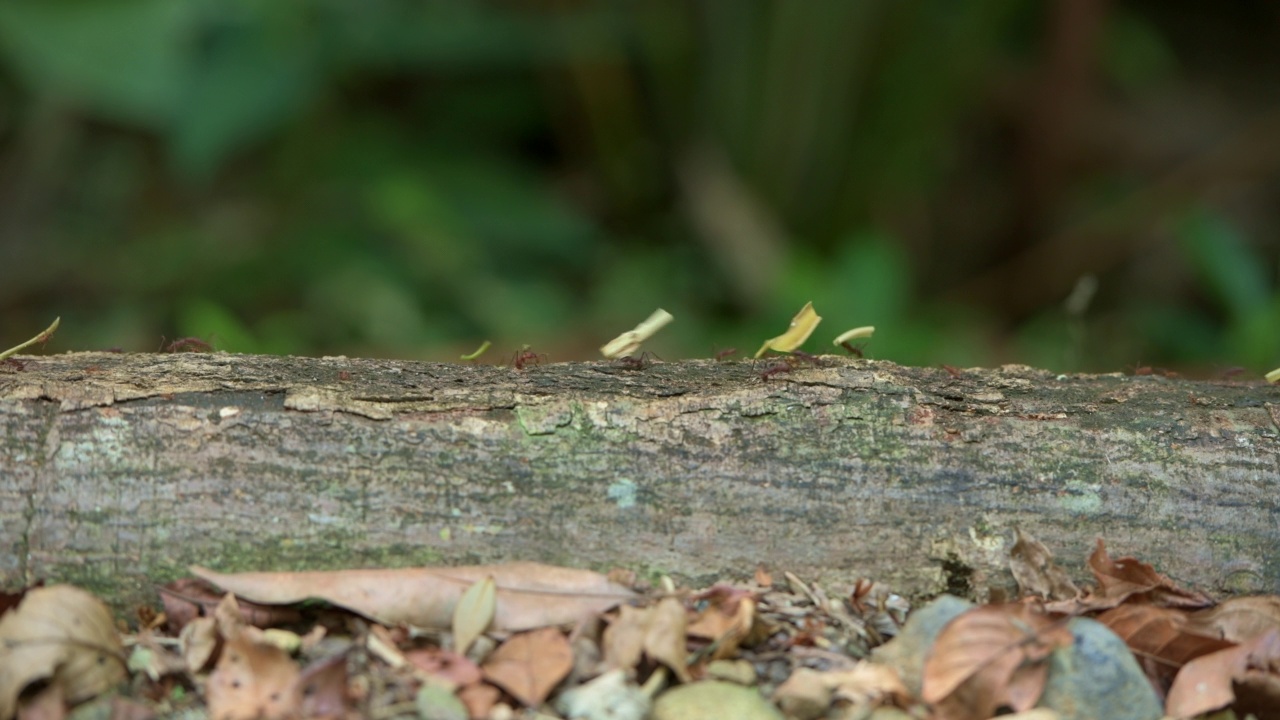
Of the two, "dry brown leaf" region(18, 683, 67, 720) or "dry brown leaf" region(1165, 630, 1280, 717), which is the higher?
"dry brown leaf" region(18, 683, 67, 720)

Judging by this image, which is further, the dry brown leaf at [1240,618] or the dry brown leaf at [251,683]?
the dry brown leaf at [1240,618]

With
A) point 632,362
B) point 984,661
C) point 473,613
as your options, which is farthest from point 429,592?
point 984,661

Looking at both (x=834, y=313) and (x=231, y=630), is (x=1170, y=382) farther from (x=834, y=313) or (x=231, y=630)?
(x=834, y=313)

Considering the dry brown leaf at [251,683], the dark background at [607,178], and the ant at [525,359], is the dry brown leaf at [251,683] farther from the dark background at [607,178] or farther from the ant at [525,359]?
the dark background at [607,178]

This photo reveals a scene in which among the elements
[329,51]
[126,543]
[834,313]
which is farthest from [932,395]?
[329,51]

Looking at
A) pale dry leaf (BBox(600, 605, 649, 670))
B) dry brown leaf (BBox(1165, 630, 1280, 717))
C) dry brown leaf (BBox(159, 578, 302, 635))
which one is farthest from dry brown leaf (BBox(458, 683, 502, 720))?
dry brown leaf (BBox(1165, 630, 1280, 717))

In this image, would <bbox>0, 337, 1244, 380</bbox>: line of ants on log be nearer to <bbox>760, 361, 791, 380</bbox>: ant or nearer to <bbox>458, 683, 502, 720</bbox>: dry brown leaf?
<bbox>760, 361, 791, 380</bbox>: ant

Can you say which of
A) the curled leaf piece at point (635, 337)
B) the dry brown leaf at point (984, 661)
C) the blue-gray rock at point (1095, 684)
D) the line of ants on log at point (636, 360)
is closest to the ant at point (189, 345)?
the line of ants on log at point (636, 360)
